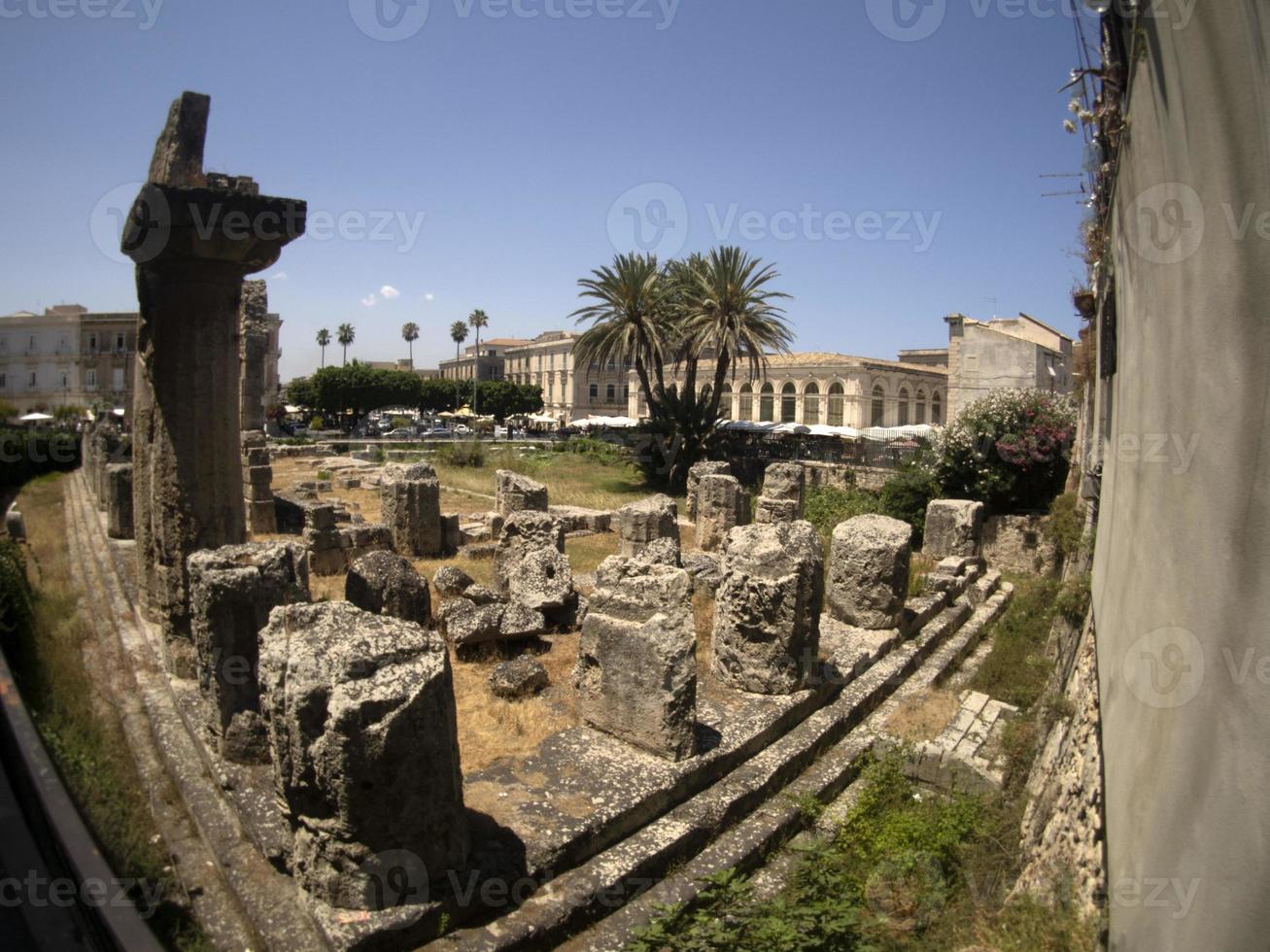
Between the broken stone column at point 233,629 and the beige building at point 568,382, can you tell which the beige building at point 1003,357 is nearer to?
the broken stone column at point 233,629

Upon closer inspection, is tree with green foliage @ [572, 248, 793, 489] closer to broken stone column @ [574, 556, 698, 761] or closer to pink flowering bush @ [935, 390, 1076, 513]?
pink flowering bush @ [935, 390, 1076, 513]

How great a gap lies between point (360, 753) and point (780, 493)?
12246 millimetres

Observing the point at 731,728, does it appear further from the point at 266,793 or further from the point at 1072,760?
the point at 266,793

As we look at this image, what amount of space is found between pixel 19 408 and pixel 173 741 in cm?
255


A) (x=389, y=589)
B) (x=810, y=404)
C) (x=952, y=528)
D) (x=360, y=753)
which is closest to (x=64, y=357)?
(x=389, y=589)

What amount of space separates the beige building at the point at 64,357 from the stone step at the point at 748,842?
14.8ft

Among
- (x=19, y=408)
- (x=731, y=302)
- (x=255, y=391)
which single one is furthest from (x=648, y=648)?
(x=731, y=302)

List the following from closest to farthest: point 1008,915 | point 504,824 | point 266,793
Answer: point 1008,915 < point 504,824 < point 266,793

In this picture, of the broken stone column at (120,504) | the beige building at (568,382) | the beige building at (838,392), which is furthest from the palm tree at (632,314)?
the beige building at (568,382)

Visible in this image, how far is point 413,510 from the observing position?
42.1 feet

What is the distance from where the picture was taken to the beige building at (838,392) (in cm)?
3784

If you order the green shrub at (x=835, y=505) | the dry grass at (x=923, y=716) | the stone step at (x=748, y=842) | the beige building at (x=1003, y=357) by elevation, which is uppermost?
the beige building at (x=1003, y=357)

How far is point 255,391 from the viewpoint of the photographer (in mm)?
18953

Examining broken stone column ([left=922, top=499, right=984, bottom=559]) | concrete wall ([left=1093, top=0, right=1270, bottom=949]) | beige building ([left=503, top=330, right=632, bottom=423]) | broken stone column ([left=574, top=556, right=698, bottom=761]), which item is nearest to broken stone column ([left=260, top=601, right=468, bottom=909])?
broken stone column ([left=574, top=556, right=698, bottom=761])
